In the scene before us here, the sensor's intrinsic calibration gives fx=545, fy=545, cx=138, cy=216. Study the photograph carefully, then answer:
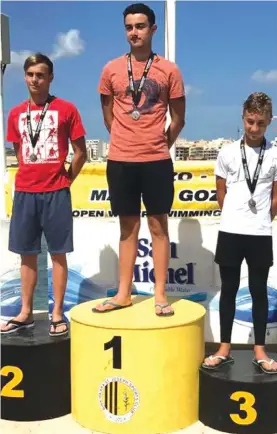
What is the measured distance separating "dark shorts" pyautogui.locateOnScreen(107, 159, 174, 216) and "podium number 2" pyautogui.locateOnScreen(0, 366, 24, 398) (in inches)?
41.1

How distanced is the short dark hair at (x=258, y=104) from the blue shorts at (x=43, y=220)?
1.13 meters

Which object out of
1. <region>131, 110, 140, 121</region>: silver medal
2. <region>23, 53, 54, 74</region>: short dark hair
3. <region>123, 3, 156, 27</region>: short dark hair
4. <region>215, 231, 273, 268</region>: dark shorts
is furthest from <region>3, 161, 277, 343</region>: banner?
<region>123, 3, 156, 27</region>: short dark hair

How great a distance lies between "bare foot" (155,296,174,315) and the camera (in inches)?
117

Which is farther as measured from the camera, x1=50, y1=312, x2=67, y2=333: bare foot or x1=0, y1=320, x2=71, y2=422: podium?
x1=50, y1=312, x2=67, y2=333: bare foot

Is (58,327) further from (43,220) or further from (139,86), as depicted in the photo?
(139,86)

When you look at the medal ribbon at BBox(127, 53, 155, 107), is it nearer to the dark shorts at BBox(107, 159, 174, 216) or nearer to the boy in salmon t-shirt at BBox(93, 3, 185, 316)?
the boy in salmon t-shirt at BBox(93, 3, 185, 316)

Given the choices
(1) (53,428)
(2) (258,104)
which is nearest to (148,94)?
(2) (258,104)

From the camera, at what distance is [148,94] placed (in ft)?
9.56

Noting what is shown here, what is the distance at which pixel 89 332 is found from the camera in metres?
2.86

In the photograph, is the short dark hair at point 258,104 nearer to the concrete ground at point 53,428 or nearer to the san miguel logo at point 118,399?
the san miguel logo at point 118,399

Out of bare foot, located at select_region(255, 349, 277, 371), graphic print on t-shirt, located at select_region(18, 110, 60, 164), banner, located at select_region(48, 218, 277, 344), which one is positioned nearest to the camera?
bare foot, located at select_region(255, 349, 277, 371)

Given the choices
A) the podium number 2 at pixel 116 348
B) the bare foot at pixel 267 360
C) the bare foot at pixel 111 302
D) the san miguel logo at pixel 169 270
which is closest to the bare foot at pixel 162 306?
the bare foot at pixel 111 302

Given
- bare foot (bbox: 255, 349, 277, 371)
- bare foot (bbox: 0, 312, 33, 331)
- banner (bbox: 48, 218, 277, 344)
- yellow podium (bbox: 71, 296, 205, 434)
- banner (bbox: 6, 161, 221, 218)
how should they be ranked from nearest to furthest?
1. yellow podium (bbox: 71, 296, 205, 434)
2. bare foot (bbox: 255, 349, 277, 371)
3. bare foot (bbox: 0, 312, 33, 331)
4. banner (bbox: 48, 218, 277, 344)
5. banner (bbox: 6, 161, 221, 218)

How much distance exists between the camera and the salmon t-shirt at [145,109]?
2924 millimetres
